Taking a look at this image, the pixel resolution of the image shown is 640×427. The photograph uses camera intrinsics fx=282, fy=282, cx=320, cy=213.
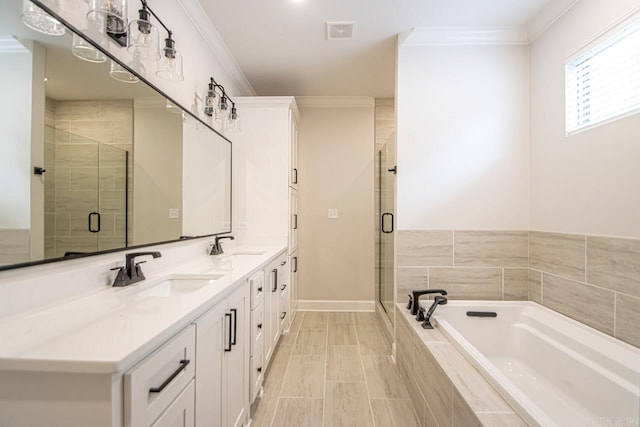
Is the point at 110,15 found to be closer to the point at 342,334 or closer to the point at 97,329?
the point at 97,329

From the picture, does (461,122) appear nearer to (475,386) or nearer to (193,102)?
(475,386)

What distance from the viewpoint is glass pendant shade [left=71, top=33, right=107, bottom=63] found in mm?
1060

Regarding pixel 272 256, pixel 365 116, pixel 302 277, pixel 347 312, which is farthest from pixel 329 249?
pixel 365 116

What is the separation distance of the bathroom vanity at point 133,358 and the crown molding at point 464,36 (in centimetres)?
215

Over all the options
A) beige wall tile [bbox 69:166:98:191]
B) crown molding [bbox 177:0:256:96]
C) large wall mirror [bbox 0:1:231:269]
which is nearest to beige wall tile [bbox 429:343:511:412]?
large wall mirror [bbox 0:1:231:269]

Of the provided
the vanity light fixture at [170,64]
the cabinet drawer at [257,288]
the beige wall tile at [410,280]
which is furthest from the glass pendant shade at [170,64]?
the beige wall tile at [410,280]

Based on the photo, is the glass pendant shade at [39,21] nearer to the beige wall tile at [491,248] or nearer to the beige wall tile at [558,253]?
the beige wall tile at [491,248]

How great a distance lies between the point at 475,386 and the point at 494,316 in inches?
41.1

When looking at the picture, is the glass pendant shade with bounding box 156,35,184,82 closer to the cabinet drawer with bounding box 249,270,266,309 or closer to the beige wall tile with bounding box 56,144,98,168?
the beige wall tile with bounding box 56,144,98,168

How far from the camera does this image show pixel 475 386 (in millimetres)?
1160

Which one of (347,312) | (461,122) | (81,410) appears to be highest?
(461,122)

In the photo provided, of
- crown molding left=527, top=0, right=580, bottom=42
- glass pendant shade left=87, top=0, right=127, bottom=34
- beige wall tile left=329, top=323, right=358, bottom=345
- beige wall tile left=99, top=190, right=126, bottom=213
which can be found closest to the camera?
glass pendant shade left=87, top=0, right=127, bottom=34

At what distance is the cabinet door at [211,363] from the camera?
981 mm

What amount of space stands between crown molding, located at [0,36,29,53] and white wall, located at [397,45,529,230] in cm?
206
